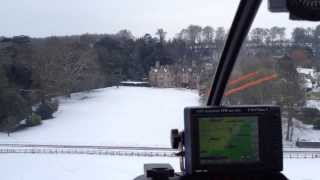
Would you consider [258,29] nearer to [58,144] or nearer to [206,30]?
[206,30]

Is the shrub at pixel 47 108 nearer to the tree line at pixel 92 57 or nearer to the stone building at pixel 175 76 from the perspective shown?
the tree line at pixel 92 57

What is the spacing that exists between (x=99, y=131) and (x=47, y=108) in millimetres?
1595

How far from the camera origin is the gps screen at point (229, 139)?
163 centimetres

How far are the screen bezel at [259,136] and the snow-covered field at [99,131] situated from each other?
2.01 m

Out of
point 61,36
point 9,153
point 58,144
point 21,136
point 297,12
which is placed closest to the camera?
point 297,12

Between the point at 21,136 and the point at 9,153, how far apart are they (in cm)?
57

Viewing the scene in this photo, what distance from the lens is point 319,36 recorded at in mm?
2879

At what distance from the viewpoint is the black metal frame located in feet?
9.61

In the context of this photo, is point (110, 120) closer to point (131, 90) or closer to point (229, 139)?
point (131, 90)

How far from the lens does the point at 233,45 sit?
10.1 ft

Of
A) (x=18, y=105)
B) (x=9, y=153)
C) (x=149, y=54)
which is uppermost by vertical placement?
(x=149, y=54)

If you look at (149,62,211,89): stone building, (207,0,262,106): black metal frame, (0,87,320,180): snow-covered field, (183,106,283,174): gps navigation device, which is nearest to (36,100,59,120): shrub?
(0,87,320,180): snow-covered field

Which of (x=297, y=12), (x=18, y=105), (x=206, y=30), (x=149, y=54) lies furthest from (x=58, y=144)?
(x=297, y=12)

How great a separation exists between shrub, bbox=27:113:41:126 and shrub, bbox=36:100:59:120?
6 centimetres
